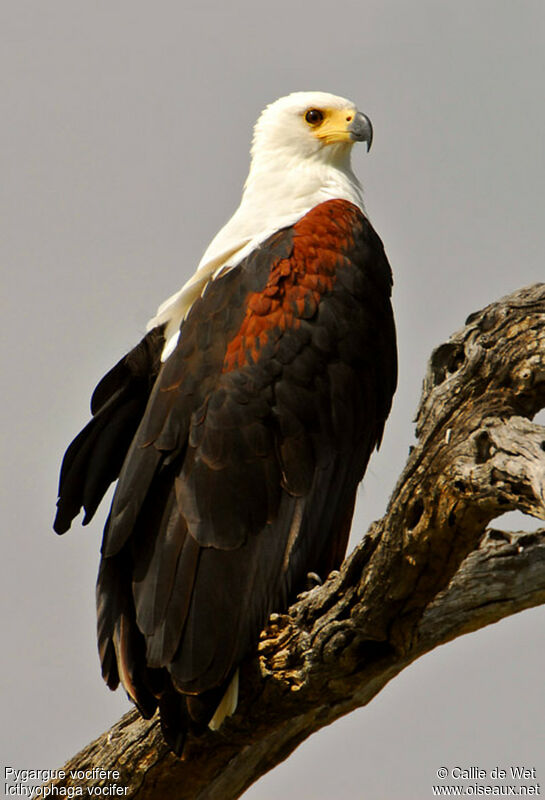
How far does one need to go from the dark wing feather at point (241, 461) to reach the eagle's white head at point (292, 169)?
274 mm

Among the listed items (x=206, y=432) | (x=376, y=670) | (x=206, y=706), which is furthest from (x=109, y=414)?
(x=376, y=670)

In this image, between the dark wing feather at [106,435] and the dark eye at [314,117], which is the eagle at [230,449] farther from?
the dark eye at [314,117]

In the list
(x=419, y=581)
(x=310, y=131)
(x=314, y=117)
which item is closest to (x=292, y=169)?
(x=310, y=131)

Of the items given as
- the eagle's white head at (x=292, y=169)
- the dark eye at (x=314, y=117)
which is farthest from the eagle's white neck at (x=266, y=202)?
the dark eye at (x=314, y=117)

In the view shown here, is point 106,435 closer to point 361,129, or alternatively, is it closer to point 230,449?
point 230,449

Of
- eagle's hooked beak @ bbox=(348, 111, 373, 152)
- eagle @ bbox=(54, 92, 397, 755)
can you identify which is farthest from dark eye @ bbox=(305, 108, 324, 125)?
eagle @ bbox=(54, 92, 397, 755)

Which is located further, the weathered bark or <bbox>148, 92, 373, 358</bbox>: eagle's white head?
<bbox>148, 92, 373, 358</bbox>: eagle's white head

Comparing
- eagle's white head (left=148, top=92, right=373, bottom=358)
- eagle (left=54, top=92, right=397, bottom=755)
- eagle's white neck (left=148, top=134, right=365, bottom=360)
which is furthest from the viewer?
eagle's white head (left=148, top=92, right=373, bottom=358)

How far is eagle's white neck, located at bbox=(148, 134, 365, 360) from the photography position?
18.9 ft

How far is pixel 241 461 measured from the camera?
17.0 feet

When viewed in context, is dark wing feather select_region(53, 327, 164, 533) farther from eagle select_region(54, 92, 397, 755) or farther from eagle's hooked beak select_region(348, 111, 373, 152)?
eagle's hooked beak select_region(348, 111, 373, 152)

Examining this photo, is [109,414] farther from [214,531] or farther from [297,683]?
[297,683]

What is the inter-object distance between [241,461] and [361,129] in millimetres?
2607

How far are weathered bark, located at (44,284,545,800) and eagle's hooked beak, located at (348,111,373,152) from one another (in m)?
2.81
